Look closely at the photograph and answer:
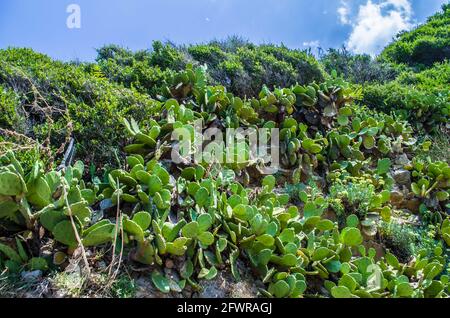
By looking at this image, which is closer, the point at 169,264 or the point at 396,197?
the point at 169,264

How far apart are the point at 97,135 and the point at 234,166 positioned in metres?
1.38

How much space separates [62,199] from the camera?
2.74 metres

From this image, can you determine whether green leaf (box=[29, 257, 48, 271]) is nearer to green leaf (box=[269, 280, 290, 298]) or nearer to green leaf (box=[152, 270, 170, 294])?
green leaf (box=[152, 270, 170, 294])

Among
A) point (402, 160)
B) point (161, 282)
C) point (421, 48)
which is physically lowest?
point (161, 282)

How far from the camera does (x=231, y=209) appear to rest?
11.1ft

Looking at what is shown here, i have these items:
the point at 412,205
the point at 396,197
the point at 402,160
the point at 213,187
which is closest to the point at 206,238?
the point at 213,187

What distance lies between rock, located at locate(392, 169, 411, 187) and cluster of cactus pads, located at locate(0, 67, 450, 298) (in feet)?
0.27

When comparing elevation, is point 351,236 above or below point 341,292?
above

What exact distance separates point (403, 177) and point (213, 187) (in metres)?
2.79

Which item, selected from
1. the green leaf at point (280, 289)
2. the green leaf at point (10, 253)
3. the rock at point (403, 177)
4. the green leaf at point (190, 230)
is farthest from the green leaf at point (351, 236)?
the green leaf at point (10, 253)

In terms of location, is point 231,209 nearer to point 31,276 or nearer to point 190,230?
point 190,230

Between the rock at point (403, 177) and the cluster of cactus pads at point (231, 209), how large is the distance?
0.08 meters

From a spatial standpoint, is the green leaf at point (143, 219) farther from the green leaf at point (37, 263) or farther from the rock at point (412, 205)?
the rock at point (412, 205)
